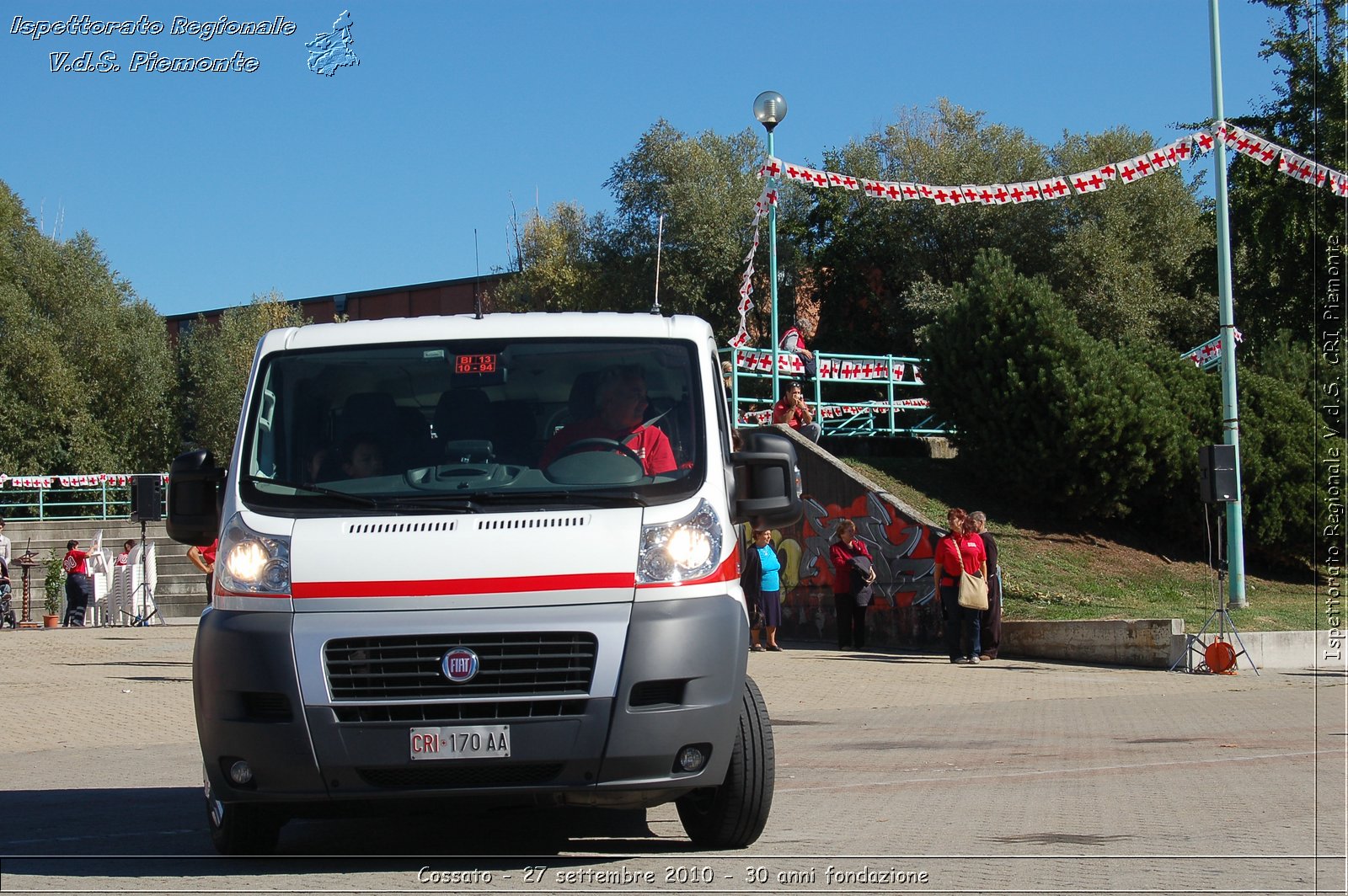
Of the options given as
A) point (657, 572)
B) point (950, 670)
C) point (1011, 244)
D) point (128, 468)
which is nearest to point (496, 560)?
point (657, 572)

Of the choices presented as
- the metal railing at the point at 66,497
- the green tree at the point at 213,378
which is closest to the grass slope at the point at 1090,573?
the metal railing at the point at 66,497

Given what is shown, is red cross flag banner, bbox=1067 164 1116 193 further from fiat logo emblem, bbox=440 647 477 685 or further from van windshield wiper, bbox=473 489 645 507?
fiat logo emblem, bbox=440 647 477 685

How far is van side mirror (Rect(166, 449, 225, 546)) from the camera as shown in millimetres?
6539

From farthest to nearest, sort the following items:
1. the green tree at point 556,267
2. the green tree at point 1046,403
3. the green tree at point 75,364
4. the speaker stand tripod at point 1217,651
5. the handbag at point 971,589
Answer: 1. the green tree at point 556,267
2. the green tree at point 75,364
3. the green tree at point 1046,403
4. the handbag at point 971,589
5. the speaker stand tripod at point 1217,651

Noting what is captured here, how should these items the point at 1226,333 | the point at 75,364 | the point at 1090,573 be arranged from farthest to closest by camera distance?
the point at 75,364
the point at 1090,573
the point at 1226,333

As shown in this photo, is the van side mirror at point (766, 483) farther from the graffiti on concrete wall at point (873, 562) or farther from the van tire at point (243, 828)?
the graffiti on concrete wall at point (873, 562)

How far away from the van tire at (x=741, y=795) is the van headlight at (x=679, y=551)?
0.68m

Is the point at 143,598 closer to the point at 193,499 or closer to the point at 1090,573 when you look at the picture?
the point at 1090,573

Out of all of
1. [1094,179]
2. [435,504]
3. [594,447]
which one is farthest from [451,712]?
[1094,179]

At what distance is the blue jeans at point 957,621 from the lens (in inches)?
749

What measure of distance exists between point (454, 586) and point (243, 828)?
1593 millimetres

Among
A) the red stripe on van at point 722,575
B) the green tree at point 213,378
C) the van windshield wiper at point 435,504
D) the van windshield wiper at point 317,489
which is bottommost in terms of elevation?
the red stripe on van at point 722,575

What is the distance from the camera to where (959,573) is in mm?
18828

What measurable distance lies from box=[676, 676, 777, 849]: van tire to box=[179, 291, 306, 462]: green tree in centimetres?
5030
